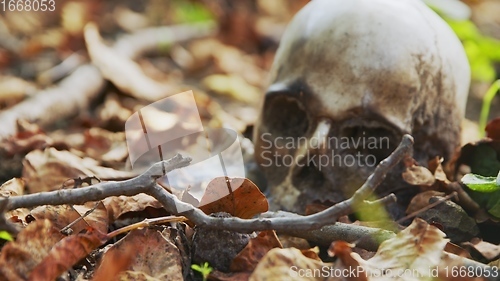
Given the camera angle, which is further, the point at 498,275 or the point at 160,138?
the point at 160,138

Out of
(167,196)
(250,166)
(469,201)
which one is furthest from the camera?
(250,166)

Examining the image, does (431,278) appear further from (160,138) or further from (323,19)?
(160,138)

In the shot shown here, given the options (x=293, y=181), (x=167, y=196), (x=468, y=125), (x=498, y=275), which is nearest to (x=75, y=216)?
(x=167, y=196)

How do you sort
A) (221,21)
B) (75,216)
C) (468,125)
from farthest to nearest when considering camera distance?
1. (221,21)
2. (468,125)
3. (75,216)

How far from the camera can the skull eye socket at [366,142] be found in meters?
2.31

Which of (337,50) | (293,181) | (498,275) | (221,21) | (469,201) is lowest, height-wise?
(221,21)

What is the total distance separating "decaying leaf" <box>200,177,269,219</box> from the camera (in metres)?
1.81

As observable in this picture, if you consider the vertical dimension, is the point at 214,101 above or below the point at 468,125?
below

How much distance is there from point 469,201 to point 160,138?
1445 millimetres

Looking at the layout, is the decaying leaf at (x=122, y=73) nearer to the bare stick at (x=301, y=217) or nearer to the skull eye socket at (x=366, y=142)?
the skull eye socket at (x=366, y=142)

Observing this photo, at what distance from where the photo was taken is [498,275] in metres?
1.55

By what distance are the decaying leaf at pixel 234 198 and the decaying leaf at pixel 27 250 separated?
1.40ft

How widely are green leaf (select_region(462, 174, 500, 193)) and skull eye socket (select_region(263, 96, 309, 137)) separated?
0.69 m

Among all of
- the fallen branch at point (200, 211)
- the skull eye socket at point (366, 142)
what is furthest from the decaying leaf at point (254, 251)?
the skull eye socket at point (366, 142)
